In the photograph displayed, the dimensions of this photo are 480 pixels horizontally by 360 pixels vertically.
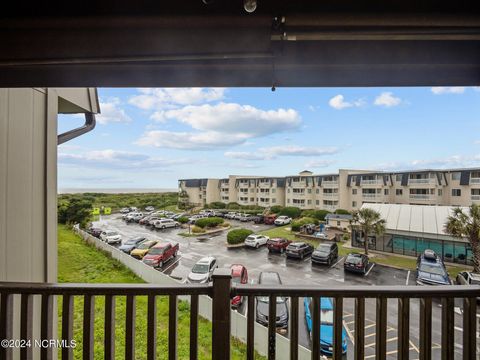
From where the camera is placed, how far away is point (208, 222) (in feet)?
7.99

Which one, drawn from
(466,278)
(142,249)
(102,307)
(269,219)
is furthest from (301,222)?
A: (102,307)

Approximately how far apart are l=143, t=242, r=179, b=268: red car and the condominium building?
2.05ft

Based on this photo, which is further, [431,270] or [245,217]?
[245,217]

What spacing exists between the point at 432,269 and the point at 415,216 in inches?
30.9

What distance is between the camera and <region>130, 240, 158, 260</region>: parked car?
2115 millimetres

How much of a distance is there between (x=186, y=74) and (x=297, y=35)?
21.3 inches

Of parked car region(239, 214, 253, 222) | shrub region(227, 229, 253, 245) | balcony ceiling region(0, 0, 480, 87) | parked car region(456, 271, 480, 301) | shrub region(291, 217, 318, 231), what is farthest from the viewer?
parked car region(239, 214, 253, 222)

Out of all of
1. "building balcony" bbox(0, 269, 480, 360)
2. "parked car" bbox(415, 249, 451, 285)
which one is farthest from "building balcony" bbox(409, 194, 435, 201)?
"building balcony" bbox(0, 269, 480, 360)

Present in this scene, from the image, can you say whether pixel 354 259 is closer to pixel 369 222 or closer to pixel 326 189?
pixel 369 222

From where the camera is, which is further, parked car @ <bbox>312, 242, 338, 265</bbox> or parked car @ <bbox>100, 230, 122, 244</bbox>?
parked car @ <bbox>100, 230, 122, 244</bbox>

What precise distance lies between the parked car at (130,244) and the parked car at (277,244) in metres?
1.25

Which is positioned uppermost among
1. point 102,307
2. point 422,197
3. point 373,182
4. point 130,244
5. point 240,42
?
point 240,42

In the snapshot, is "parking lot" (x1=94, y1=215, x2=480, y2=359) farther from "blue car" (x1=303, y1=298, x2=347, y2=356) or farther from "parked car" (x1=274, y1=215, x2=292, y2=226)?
"parked car" (x1=274, y1=215, x2=292, y2=226)

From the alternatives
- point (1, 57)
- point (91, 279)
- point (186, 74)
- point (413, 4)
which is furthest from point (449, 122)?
point (91, 279)
